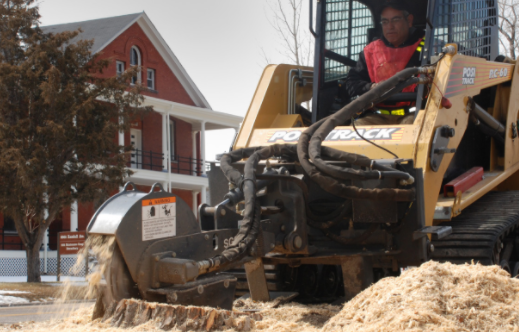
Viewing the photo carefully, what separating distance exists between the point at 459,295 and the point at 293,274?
9.89 ft

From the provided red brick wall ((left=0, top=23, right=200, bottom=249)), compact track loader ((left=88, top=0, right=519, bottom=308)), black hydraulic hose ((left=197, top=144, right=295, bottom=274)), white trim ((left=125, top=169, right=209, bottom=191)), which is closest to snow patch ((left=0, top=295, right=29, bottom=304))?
compact track loader ((left=88, top=0, right=519, bottom=308))

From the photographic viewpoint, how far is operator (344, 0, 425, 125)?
7707mm

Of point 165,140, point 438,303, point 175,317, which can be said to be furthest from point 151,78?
point 438,303

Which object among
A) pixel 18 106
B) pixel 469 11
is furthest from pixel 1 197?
pixel 469 11

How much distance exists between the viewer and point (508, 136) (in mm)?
7918

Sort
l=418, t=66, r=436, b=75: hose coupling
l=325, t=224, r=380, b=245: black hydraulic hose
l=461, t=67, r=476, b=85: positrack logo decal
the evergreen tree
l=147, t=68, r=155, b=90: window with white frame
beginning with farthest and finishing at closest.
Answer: l=147, t=68, r=155, b=90: window with white frame < the evergreen tree < l=461, t=67, r=476, b=85: positrack logo decal < l=418, t=66, r=436, b=75: hose coupling < l=325, t=224, r=380, b=245: black hydraulic hose

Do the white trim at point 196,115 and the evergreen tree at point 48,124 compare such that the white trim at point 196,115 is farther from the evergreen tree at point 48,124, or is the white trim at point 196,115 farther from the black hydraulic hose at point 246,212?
the black hydraulic hose at point 246,212

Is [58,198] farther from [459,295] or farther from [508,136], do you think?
[459,295]

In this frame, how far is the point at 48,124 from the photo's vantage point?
16.8 meters

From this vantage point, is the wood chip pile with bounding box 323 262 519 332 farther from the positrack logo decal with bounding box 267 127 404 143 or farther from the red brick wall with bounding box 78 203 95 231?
the red brick wall with bounding box 78 203 95 231

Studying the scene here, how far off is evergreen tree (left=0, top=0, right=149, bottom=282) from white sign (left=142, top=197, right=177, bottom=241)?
1196cm

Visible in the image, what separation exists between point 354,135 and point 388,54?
5.47 ft

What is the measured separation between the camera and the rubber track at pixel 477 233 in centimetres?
618

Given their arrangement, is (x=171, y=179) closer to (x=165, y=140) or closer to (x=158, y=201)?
(x=165, y=140)
